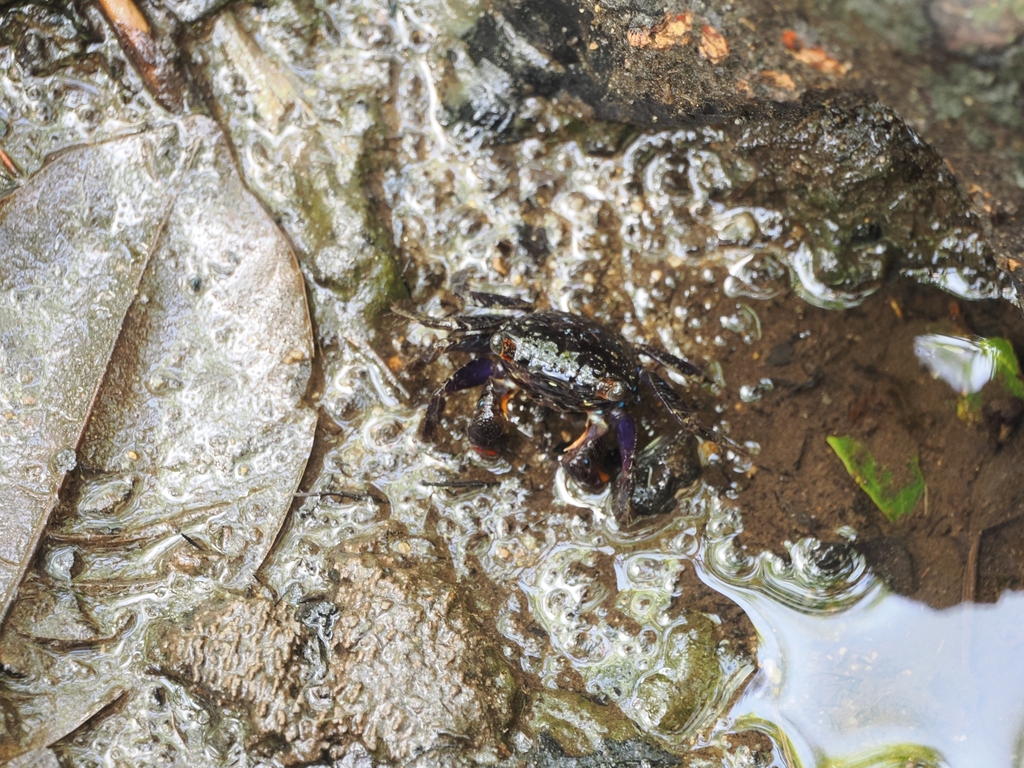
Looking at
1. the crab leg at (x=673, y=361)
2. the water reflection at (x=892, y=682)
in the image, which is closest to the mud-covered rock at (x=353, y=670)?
the water reflection at (x=892, y=682)

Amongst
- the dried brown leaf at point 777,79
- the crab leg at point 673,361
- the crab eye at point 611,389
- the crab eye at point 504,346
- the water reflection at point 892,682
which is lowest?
the water reflection at point 892,682

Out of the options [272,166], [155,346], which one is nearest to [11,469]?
[155,346]

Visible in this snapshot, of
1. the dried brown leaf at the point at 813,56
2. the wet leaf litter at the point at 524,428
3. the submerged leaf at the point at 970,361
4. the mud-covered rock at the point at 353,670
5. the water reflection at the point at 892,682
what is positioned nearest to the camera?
the dried brown leaf at the point at 813,56

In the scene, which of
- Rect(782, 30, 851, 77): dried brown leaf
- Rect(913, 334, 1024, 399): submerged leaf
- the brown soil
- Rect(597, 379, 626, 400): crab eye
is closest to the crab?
Rect(597, 379, 626, 400): crab eye

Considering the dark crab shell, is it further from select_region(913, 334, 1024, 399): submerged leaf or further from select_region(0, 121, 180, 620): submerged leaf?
select_region(0, 121, 180, 620): submerged leaf

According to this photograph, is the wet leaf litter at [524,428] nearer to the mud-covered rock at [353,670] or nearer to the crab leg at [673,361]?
the mud-covered rock at [353,670]

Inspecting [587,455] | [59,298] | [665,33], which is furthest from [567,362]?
[59,298]

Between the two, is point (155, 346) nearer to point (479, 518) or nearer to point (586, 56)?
point (479, 518)
